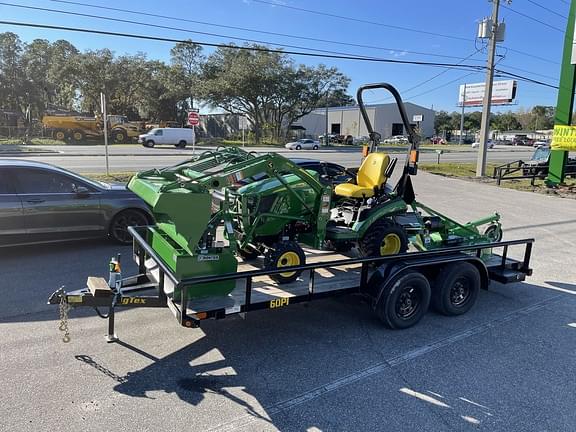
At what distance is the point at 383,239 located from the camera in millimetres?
5758

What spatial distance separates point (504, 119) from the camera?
398 feet

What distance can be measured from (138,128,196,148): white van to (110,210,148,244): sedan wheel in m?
32.0

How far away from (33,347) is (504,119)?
5308 inches

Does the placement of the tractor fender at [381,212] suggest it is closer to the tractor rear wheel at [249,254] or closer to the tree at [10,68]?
the tractor rear wheel at [249,254]

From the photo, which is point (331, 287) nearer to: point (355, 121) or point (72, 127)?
point (72, 127)

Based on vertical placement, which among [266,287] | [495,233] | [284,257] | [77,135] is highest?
[77,135]

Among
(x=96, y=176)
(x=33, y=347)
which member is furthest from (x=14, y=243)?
(x=96, y=176)

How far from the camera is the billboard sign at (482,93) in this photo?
62.7 m

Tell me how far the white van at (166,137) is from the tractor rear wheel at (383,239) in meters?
34.8

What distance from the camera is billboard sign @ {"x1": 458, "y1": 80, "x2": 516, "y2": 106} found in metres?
62.7

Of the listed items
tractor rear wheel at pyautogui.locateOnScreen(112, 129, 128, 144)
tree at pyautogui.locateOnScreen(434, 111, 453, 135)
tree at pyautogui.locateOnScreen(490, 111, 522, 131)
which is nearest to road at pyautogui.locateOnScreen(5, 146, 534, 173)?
tractor rear wheel at pyautogui.locateOnScreen(112, 129, 128, 144)

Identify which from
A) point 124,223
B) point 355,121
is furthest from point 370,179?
point 355,121

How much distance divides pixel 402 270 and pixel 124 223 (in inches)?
199

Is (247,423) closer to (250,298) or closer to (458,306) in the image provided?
(250,298)
